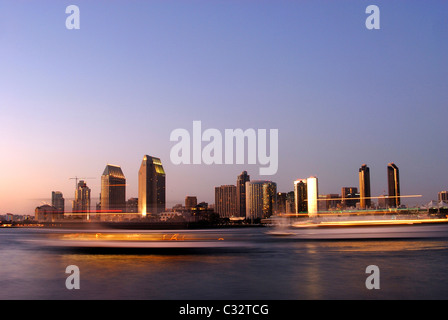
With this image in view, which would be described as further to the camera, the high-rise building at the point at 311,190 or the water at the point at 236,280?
the high-rise building at the point at 311,190

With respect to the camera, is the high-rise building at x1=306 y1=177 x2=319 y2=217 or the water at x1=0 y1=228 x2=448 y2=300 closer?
the water at x1=0 y1=228 x2=448 y2=300

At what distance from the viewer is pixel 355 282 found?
2150cm

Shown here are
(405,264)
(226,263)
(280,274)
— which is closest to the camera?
(280,274)

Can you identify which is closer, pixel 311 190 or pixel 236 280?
pixel 236 280

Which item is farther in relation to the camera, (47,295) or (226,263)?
(226,263)
